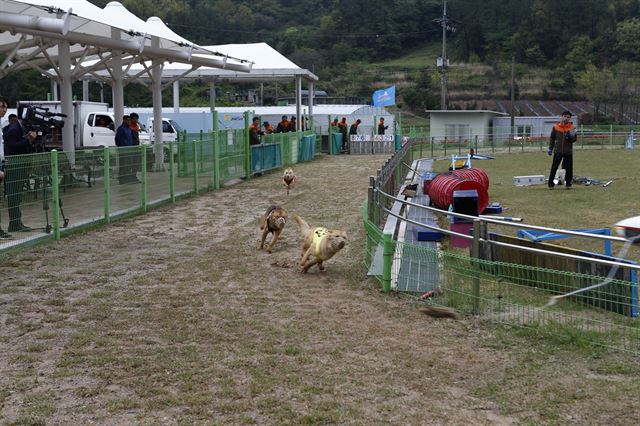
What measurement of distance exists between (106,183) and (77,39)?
21.2 ft

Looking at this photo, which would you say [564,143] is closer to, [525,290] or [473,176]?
[473,176]

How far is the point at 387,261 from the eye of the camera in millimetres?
7691

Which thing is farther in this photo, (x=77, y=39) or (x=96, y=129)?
(x=96, y=129)

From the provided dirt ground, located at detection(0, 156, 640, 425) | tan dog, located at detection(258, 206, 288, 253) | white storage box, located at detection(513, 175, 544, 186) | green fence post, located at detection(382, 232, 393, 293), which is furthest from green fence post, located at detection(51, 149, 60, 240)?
white storage box, located at detection(513, 175, 544, 186)

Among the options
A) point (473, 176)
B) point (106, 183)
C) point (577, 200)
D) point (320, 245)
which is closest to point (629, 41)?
point (577, 200)

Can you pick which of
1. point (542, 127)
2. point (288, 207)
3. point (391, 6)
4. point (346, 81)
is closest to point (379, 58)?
point (391, 6)

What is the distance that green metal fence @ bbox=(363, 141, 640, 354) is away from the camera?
5965mm

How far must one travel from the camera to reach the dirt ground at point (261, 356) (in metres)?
4.65

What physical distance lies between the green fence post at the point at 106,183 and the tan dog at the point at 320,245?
4.91m

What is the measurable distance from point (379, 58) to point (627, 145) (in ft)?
297

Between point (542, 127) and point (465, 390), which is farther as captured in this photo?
point (542, 127)

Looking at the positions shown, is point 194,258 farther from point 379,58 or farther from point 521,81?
point 379,58

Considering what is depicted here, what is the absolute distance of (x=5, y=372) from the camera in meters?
5.39

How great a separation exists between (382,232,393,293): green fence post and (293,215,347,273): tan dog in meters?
0.68
